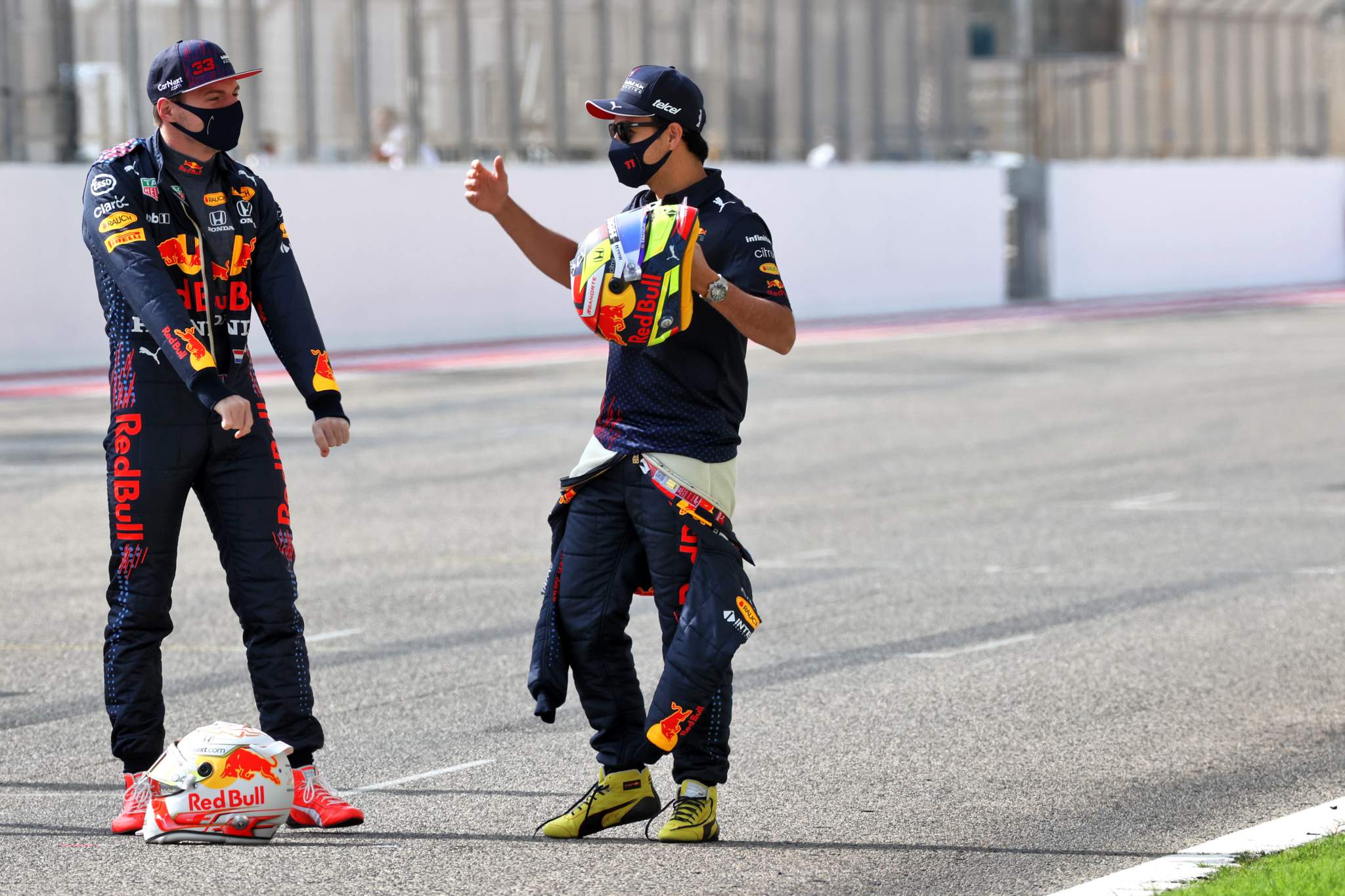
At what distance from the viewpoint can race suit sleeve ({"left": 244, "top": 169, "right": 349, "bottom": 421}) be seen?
18.0 ft

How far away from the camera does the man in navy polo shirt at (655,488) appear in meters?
5.24

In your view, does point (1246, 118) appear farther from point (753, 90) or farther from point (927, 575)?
point (927, 575)

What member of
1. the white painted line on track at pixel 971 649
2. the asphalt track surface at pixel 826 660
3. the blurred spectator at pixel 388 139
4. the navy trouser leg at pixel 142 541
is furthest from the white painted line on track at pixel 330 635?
the blurred spectator at pixel 388 139

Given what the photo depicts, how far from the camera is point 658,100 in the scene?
525cm

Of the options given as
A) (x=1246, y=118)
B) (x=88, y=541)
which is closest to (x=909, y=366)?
(x=88, y=541)

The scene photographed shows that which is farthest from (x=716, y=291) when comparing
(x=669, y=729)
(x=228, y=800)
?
(x=228, y=800)

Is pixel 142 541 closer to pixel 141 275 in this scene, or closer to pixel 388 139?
pixel 141 275

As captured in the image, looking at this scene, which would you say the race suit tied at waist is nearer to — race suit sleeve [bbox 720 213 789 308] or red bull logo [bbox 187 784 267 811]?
race suit sleeve [bbox 720 213 789 308]

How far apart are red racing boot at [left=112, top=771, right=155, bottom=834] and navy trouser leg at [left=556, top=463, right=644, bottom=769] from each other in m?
1.11

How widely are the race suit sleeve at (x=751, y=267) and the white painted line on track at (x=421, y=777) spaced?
1.77 metres

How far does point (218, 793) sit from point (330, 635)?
3.23 m

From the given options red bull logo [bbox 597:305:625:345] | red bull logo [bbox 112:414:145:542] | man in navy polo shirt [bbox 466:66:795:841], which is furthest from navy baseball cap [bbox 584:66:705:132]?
red bull logo [bbox 112:414:145:542]

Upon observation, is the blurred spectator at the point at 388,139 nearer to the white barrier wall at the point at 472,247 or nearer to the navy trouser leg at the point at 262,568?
the white barrier wall at the point at 472,247

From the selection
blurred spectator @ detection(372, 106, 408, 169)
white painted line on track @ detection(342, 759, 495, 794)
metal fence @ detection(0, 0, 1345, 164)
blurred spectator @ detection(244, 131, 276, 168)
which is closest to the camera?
white painted line on track @ detection(342, 759, 495, 794)
